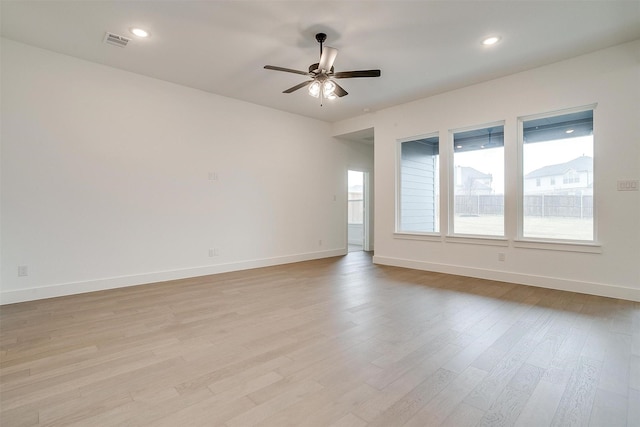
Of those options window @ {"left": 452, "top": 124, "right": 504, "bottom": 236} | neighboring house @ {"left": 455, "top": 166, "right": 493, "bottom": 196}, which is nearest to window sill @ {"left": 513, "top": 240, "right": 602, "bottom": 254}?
window @ {"left": 452, "top": 124, "right": 504, "bottom": 236}

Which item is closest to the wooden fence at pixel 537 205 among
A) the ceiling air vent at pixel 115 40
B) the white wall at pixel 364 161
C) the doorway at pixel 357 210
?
the white wall at pixel 364 161

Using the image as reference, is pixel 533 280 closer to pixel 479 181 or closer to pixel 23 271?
pixel 479 181

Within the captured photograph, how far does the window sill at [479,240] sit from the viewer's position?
457 cm

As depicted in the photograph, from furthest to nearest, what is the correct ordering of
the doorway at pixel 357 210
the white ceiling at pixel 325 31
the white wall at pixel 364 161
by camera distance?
1. the doorway at pixel 357 210
2. the white wall at pixel 364 161
3. the white ceiling at pixel 325 31

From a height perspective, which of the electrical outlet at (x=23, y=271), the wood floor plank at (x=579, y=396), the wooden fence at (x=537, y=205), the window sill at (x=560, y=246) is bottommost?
the wood floor plank at (x=579, y=396)

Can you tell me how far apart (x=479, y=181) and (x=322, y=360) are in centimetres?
419

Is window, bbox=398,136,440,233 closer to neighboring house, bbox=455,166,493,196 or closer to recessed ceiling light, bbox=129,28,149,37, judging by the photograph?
neighboring house, bbox=455,166,493,196

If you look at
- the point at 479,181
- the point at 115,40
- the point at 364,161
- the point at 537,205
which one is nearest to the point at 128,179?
the point at 115,40

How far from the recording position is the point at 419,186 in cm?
584

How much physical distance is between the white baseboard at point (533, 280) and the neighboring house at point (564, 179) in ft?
4.00

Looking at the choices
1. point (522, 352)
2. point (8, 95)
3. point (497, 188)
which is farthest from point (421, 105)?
point (8, 95)

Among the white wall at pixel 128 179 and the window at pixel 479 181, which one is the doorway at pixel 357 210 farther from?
the window at pixel 479 181

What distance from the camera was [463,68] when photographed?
422 centimetres

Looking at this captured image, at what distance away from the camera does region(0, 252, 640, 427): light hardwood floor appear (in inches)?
64.1
